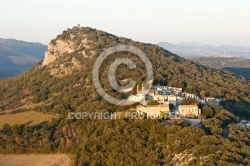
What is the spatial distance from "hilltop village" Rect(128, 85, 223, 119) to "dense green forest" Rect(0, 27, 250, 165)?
229cm

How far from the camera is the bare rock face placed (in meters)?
92.4

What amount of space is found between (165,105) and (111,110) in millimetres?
9527

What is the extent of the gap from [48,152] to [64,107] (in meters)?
14.2

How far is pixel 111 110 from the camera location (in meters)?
55.6

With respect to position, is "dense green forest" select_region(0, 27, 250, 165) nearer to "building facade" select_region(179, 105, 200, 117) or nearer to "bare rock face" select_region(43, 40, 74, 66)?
"bare rock face" select_region(43, 40, 74, 66)

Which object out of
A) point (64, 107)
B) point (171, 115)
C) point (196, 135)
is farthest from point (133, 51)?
point (196, 135)

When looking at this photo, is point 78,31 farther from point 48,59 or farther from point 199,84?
point 199,84

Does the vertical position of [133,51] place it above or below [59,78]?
above

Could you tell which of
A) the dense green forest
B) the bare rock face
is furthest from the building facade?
the bare rock face

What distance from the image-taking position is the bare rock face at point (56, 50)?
9244 centimetres

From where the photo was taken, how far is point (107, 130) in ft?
159

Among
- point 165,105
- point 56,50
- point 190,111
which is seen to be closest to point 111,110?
point 165,105

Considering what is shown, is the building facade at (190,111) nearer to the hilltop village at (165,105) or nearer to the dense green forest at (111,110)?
the hilltop village at (165,105)

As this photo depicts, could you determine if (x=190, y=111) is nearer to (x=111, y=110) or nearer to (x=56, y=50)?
(x=111, y=110)
